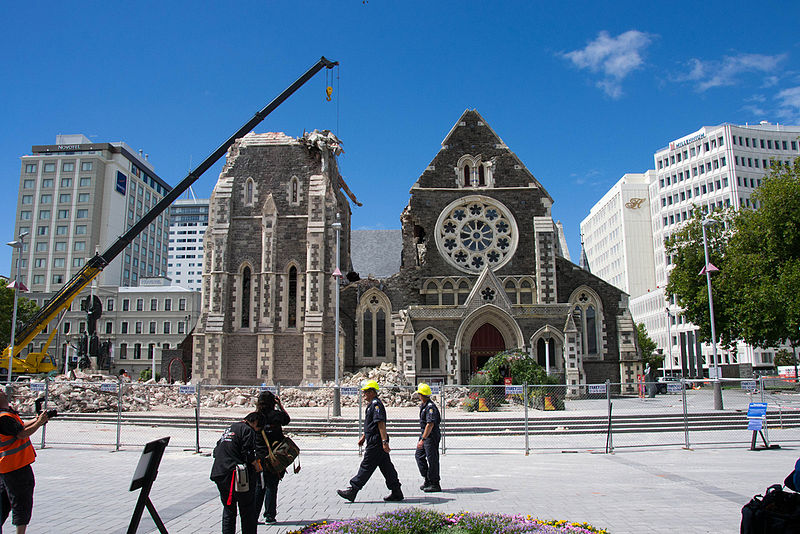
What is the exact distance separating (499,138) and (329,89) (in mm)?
12924

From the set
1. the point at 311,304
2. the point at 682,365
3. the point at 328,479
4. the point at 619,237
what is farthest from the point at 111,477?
the point at 619,237

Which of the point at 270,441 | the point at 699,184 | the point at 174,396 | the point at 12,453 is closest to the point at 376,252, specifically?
the point at 174,396

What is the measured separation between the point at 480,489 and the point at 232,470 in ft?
16.1

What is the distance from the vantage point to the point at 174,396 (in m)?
28.2

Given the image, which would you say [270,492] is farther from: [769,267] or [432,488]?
[769,267]

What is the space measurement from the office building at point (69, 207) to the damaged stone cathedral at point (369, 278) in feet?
218

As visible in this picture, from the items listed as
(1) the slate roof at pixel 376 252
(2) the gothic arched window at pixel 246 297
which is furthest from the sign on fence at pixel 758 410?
(1) the slate roof at pixel 376 252

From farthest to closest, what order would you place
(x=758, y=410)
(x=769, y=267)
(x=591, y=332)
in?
(x=591, y=332) < (x=769, y=267) < (x=758, y=410)

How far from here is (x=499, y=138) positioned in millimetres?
→ 34781

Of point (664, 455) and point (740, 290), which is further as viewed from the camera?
point (740, 290)

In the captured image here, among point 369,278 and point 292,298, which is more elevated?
point 369,278

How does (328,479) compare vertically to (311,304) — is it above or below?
below

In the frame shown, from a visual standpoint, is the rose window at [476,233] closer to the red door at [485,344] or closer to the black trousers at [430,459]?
the red door at [485,344]

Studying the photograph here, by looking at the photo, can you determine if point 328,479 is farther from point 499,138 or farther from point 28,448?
point 499,138
